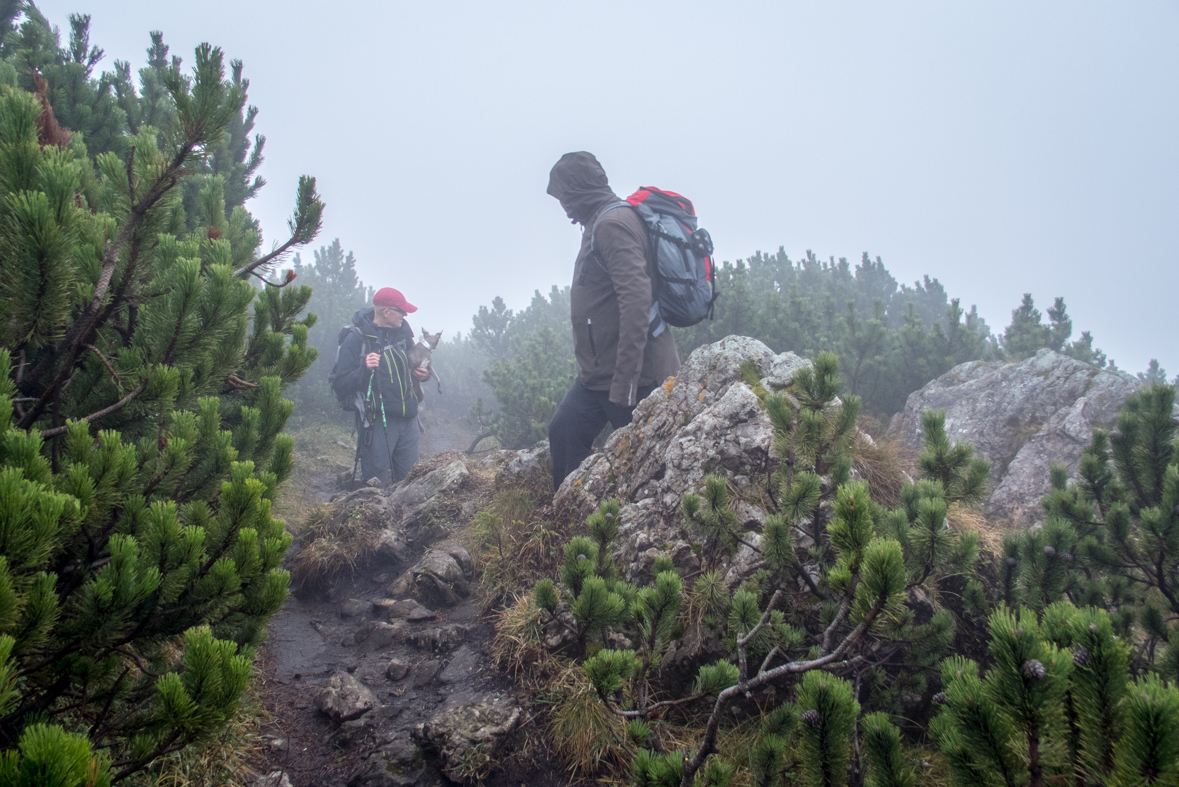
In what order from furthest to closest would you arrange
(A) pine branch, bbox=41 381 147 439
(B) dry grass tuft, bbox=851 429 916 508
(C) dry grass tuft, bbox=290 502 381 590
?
1. (C) dry grass tuft, bbox=290 502 381 590
2. (B) dry grass tuft, bbox=851 429 916 508
3. (A) pine branch, bbox=41 381 147 439

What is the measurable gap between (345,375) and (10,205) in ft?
Answer: 20.9

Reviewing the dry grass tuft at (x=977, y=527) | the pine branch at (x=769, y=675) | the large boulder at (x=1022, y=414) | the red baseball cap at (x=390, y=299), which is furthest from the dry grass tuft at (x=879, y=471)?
the red baseball cap at (x=390, y=299)

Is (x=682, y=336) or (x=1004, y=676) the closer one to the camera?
(x=1004, y=676)

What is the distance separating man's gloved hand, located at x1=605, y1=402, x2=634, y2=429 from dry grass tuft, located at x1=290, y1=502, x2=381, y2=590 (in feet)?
9.49

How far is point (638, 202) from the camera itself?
15.3 feet

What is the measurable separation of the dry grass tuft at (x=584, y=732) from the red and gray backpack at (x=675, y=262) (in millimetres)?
2971

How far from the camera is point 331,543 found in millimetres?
5078

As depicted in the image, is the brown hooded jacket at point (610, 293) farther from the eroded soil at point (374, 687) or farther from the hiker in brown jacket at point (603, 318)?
the eroded soil at point (374, 687)

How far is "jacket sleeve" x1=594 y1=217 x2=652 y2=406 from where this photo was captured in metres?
4.12

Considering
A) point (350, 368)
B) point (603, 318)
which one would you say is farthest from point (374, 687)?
point (350, 368)

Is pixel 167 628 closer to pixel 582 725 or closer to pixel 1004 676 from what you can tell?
pixel 582 725

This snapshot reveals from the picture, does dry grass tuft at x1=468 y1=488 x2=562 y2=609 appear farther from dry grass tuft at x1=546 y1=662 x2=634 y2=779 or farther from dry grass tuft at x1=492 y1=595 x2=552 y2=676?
dry grass tuft at x1=546 y1=662 x2=634 y2=779

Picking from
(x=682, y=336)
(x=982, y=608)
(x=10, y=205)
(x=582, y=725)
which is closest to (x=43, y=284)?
(x=10, y=205)

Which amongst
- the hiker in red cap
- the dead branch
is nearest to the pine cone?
the dead branch
